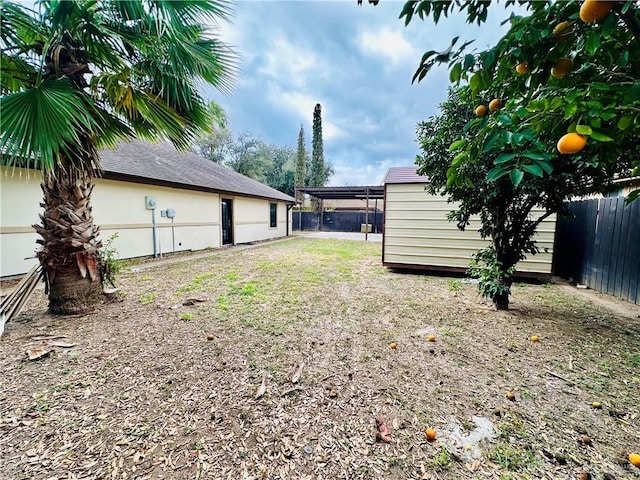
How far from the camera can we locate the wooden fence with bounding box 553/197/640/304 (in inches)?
161

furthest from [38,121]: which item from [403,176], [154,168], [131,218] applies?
[154,168]

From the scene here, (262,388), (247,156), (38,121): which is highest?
(247,156)

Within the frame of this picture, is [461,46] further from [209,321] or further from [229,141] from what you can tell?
[229,141]

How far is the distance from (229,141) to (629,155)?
1027 inches

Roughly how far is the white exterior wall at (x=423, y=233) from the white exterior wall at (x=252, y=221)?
7.20m

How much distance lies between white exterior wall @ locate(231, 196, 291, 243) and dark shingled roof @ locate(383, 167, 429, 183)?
275 inches

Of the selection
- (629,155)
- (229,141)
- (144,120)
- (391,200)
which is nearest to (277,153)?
(229,141)

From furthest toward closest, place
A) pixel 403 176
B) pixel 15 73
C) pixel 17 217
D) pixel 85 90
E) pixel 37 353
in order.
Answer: pixel 403 176 < pixel 17 217 < pixel 85 90 < pixel 15 73 < pixel 37 353

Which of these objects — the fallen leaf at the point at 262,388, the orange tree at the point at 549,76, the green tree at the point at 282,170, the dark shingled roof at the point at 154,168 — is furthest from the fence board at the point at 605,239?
the green tree at the point at 282,170

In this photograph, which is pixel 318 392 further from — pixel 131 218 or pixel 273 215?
pixel 273 215

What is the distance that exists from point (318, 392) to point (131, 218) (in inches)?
285

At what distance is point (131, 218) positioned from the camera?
7059 millimetres

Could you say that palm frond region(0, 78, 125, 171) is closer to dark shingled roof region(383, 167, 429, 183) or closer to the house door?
dark shingled roof region(383, 167, 429, 183)

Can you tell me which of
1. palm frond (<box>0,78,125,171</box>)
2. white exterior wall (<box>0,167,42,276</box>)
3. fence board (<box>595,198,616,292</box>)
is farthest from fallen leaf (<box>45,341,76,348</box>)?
fence board (<box>595,198,616,292</box>)
